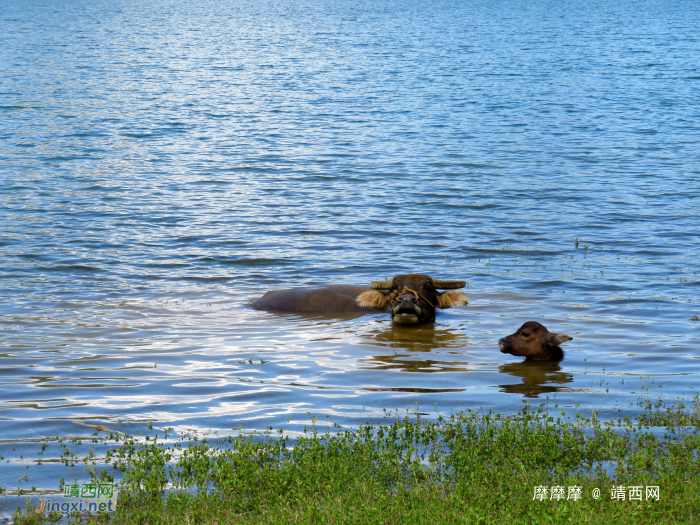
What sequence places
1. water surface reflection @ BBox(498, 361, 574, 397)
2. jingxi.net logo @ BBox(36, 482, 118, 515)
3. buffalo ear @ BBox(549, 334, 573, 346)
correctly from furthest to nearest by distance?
buffalo ear @ BBox(549, 334, 573, 346) → water surface reflection @ BBox(498, 361, 574, 397) → jingxi.net logo @ BBox(36, 482, 118, 515)

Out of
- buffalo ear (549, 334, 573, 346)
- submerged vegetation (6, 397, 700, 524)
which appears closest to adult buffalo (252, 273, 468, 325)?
buffalo ear (549, 334, 573, 346)

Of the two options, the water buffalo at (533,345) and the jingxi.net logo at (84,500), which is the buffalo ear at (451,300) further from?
the jingxi.net logo at (84,500)

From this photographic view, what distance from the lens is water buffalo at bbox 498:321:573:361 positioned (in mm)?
11422

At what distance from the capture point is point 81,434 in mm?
8367

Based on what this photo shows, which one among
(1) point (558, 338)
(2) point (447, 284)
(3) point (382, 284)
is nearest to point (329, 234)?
(3) point (382, 284)

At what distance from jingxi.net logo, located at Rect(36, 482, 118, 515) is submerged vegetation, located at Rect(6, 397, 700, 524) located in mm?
101

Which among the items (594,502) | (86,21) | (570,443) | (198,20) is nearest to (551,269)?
(570,443)

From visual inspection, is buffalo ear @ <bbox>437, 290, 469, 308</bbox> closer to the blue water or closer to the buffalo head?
the buffalo head

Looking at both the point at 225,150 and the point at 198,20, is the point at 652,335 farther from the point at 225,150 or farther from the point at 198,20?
the point at 198,20

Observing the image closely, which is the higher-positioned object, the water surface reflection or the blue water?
the blue water

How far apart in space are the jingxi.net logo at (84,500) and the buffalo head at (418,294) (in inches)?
311

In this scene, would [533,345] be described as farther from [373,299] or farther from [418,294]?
[373,299]

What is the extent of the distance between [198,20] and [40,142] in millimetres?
90471

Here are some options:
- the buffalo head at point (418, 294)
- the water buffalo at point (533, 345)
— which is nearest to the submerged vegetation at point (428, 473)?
the water buffalo at point (533, 345)
